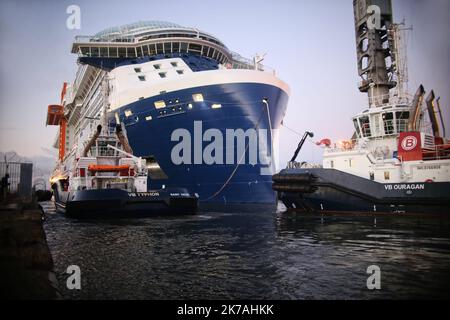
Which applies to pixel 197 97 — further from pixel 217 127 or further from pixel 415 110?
pixel 415 110

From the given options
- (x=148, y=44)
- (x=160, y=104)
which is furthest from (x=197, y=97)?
(x=148, y=44)

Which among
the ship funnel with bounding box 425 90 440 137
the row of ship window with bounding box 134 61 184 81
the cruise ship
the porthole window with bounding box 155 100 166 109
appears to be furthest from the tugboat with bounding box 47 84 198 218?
the ship funnel with bounding box 425 90 440 137

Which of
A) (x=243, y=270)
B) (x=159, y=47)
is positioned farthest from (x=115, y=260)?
(x=159, y=47)

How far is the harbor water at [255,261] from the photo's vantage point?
19.3ft

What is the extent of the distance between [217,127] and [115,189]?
995 cm

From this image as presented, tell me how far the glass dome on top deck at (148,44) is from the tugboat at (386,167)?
20.5 meters

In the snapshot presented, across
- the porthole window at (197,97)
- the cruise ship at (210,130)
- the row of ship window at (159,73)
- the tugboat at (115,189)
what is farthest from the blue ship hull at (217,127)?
the row of ship window at (159,73)

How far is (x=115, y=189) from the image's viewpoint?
64.7 feet

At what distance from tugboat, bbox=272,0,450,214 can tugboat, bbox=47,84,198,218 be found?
25.4ft

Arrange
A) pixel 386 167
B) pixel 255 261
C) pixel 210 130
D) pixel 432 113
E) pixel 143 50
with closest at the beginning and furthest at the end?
pixel 255 261 < pixel 386 167 < pixel 432 113 < pixel 210 130 < pixel 143 50

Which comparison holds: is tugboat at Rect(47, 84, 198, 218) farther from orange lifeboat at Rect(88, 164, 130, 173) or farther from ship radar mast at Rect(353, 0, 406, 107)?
ship radar mast at Rect(353, 0, 406, 107)

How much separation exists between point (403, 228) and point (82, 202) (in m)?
17.7

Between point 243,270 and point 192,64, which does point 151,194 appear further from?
point 192,64
